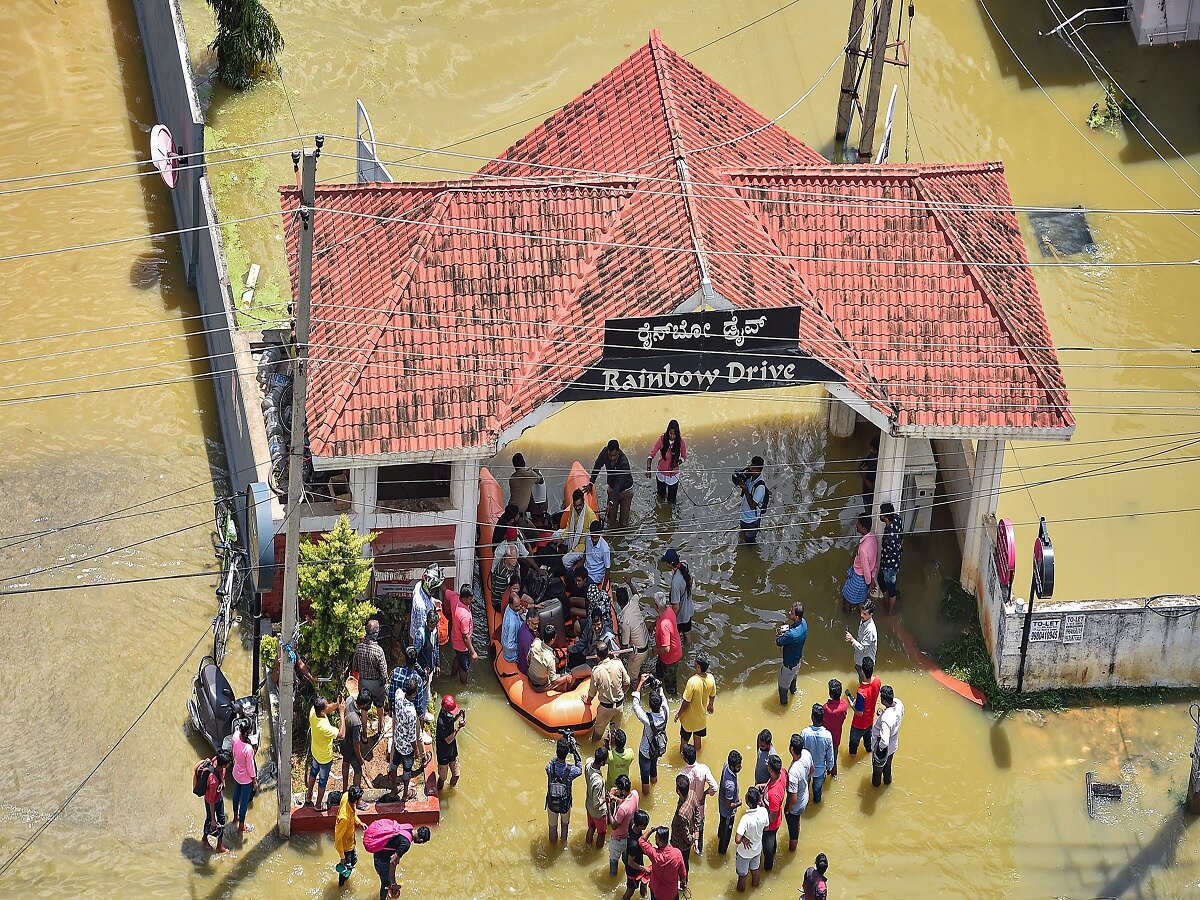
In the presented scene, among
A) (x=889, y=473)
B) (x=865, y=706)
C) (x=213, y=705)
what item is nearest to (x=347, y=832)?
(x=213, y=705)

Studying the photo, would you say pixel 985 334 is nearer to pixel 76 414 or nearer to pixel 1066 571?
pixel 1066 571

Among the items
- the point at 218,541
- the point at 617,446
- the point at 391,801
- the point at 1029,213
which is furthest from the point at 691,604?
the point at 1029,213

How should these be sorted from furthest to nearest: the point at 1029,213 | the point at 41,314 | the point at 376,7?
1. the point at 376,7
2. the point at 1029,213
3. the point at 41,314

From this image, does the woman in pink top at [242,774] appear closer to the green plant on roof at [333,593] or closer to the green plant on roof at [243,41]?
the green plant on roof at [333,593]

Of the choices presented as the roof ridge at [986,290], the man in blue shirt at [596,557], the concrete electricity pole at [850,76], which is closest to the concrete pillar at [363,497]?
the man in blue shirt at [596,557]

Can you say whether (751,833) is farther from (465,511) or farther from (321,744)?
(465,511)

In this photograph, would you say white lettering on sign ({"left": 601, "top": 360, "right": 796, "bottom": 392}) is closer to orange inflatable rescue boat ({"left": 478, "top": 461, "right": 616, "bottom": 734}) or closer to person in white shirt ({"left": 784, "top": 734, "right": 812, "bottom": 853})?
orange inflatable rescue boat ({"left": 478, "top": 461, "right": 616, "bottom": 734})

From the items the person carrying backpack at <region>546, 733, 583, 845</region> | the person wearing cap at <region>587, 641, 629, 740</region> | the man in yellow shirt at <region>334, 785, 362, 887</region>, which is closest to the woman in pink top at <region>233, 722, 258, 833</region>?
the man in yellow shirt at <region>334, 785, 362, 887</region>

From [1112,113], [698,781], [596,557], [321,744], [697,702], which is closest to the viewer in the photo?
[698,781]
